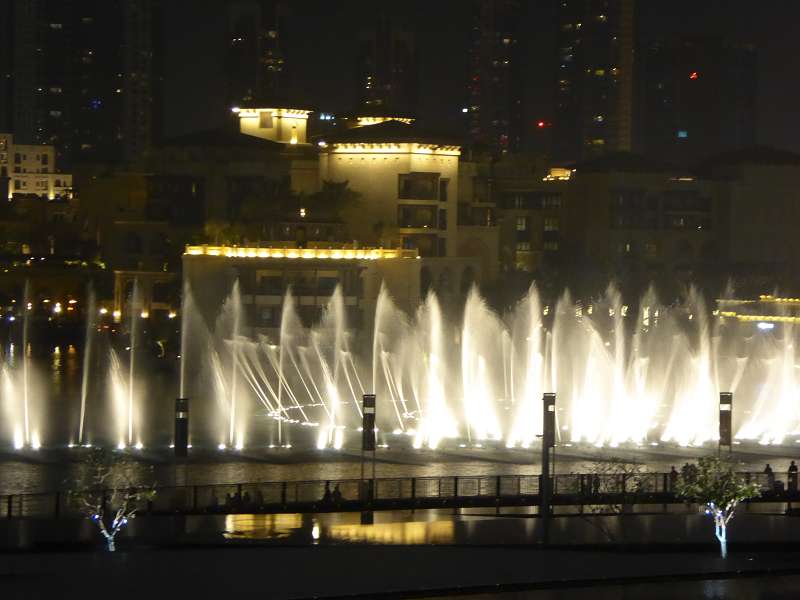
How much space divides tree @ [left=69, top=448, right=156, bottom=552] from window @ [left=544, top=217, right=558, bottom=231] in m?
80.7

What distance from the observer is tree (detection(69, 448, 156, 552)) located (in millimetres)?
26500

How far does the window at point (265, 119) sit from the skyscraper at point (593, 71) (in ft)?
268

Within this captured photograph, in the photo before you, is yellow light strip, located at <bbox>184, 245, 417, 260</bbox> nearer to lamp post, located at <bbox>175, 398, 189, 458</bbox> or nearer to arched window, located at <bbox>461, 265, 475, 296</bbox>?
arched window, located at <bbox>461, 265, 475, 296</bbox>

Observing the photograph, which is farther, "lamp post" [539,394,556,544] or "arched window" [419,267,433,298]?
"arched window" [419,267,433,298]

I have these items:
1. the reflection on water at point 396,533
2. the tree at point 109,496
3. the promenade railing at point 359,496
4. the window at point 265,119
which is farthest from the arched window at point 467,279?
the tree at point 109,496

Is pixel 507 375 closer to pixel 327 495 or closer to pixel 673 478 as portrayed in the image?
pixel 673 478

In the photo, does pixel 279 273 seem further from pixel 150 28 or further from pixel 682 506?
pixel 150 28

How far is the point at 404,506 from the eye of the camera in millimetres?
31094

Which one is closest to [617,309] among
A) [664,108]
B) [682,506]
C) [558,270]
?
[558,270]

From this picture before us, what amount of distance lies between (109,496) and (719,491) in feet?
32.2

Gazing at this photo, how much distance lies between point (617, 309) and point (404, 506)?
5597cm

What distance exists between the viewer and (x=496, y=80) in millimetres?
196125

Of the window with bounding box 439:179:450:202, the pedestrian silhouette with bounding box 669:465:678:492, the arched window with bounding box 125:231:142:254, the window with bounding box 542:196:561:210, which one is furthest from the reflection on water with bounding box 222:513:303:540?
the window with bounding box 542:196:561:210

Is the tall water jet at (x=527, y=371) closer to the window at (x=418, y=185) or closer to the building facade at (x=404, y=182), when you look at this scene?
the building facade at (x=404, y=182)
